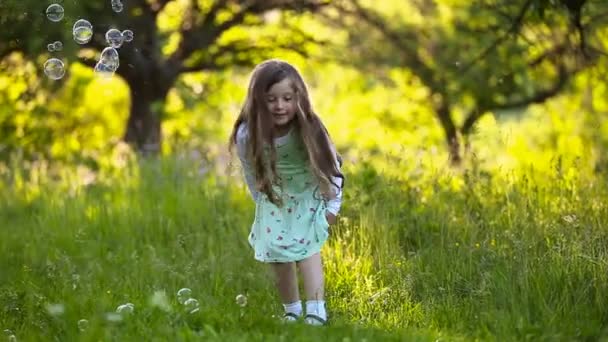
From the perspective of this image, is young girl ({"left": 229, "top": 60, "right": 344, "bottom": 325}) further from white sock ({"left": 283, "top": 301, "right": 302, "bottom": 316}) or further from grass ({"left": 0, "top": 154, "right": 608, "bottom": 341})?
grass ({"left": 0, "top": 154, "right": 608, "bottom": 341})

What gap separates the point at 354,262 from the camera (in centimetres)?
527

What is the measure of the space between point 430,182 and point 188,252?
5.34ft

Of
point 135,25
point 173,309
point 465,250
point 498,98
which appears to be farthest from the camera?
point 498,98

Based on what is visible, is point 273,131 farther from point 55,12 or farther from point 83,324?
point 55,12

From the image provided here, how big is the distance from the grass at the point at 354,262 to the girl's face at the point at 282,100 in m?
0.94

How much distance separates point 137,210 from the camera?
6727 mm

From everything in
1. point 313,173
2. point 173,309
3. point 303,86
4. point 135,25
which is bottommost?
point 173,309

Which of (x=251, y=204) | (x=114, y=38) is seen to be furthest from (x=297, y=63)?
(x=114, y=38)

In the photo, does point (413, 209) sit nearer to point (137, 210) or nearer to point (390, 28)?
point (137, 210)

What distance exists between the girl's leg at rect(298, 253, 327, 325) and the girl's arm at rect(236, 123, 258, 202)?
16.7 inches

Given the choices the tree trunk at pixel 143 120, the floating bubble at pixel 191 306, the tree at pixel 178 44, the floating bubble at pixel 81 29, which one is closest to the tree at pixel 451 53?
the tree at pixel 178 44

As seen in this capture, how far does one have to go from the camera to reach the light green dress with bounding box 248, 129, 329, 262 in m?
4.60

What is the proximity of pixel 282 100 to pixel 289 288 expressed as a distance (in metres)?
0.90

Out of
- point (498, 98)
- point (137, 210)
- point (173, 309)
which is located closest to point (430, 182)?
point (137, 210)
